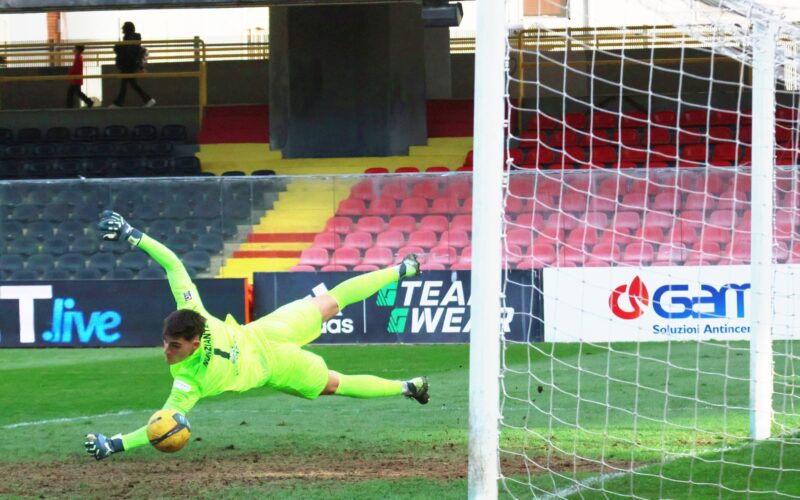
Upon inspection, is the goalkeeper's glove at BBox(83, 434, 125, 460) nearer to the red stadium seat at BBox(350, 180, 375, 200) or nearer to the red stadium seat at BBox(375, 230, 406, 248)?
the red stadium seat at BBox(375, 230, 406, 248)

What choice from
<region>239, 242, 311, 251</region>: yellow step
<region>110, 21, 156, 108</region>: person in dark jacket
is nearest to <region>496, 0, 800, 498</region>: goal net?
<region>239, 242, 311, 251</region>: yellow step

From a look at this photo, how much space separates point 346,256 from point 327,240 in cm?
40

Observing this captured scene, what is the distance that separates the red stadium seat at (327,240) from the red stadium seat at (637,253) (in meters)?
4.22

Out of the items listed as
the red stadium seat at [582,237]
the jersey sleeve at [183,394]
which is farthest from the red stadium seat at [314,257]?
the jersey sleeve at [183,394]

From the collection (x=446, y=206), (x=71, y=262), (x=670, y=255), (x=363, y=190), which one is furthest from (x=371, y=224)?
(x=71, y=262)

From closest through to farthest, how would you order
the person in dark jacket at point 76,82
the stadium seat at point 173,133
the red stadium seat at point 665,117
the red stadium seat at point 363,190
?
1. the red stadium seat at point 363,190
2. the red stadium seat at point 665,117
3. the stadium seat at point 173,133
4. the person in dark jacket at point 76,82

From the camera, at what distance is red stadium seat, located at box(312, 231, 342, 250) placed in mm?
18203

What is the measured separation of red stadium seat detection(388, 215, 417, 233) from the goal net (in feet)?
4.77

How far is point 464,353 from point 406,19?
9.48 m

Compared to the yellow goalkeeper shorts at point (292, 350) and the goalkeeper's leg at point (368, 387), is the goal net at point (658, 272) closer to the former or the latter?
A: the goalkeeper's leg at point (368, 387)

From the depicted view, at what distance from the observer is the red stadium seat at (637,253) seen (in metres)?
16.6

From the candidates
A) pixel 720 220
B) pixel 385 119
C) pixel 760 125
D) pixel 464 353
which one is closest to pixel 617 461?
pixel 760 125

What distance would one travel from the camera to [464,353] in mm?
15836

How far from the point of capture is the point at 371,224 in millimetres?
18156
